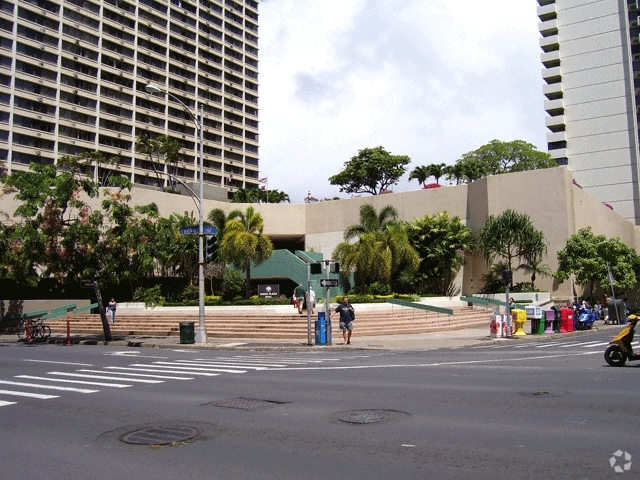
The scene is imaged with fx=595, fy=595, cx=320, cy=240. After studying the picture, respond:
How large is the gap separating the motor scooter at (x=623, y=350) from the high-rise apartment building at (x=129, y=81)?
169 ft

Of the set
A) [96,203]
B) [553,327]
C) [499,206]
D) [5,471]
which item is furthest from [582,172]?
[5,471]

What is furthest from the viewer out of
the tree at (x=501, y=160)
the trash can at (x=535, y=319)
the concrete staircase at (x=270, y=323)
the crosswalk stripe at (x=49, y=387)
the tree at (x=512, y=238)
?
the tree at (x=501, y=160)

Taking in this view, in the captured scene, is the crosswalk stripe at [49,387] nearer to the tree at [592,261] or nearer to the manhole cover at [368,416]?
the manhole cover at [368,416]

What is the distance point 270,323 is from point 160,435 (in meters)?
22.7

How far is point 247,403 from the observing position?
9.87 metres

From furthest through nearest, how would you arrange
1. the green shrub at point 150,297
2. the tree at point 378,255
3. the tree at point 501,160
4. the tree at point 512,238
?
the tree at point 501,160, the tree at point 512,238, the tree at point 378,255, the green shrub at point 150,297

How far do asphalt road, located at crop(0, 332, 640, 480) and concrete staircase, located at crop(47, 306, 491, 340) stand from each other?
14124 millimetres

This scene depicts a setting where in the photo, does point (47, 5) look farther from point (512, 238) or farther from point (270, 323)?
point (512, 238)

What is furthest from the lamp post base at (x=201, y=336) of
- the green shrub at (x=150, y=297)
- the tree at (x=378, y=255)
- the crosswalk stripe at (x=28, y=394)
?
the tree at (x=378, y=255)

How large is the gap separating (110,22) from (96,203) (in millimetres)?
44093

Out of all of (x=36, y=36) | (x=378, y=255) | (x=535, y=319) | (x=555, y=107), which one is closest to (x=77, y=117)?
(x=36, y=36)

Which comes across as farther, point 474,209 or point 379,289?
point 474,209

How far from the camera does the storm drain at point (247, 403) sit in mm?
9500

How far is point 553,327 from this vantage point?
2909 centimetres
